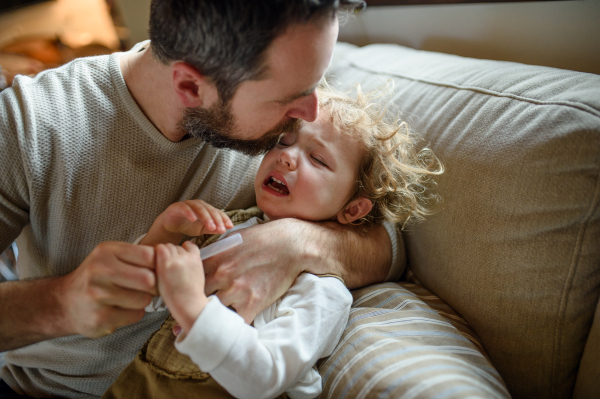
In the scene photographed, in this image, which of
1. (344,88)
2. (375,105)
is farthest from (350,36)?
(375,105)

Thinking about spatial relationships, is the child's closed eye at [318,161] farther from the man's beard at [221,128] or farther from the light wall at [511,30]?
the light wall at [511,30]

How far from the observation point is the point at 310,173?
100 centimetres

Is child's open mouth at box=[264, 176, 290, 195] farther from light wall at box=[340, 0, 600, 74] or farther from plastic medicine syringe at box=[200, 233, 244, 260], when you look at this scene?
light wall at box=[340, 0, 600, 74]

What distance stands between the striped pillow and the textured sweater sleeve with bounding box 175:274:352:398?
49 millimetres

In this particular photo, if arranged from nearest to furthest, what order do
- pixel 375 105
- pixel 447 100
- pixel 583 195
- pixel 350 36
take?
pixel 583 195 < pixel 447 100 < pixel 375 105 < pixel 350 36

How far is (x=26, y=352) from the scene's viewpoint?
1.04m

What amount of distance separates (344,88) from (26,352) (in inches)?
50.5

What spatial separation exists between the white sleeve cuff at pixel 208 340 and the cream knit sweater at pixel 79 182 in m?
0.44

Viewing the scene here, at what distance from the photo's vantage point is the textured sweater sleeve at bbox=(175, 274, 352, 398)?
2.13 ft

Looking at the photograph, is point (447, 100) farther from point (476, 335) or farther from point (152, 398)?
point (152, 398)

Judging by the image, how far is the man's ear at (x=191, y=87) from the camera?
84cm

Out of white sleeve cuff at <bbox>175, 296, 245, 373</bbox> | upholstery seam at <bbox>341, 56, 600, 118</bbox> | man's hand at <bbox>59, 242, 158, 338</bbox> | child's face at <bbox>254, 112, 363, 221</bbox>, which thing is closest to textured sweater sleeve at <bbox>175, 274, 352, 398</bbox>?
white sleeve cuff at <bbox>175, 296, 245, 373</bbox>

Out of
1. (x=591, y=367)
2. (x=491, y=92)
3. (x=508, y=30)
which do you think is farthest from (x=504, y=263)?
(x=508, y=30)

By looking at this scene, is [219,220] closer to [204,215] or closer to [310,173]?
[204,215]
